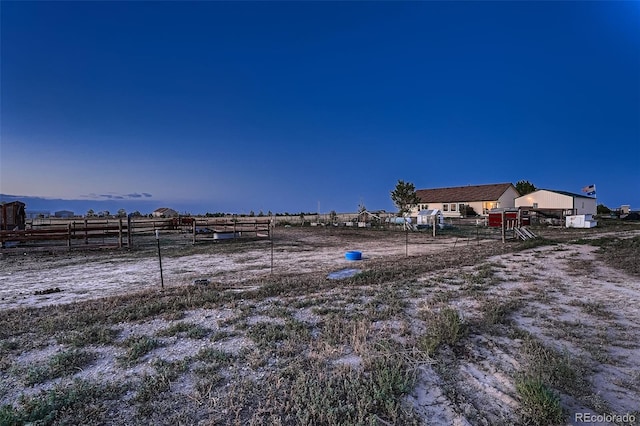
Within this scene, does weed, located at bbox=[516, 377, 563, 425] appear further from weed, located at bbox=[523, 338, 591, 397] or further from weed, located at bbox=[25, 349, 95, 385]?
weed, located at bbox=[25, 349, 95, 385]

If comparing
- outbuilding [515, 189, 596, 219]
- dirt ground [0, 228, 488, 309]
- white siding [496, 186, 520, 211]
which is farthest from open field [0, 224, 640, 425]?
white siding [496, 186, 520, 211]

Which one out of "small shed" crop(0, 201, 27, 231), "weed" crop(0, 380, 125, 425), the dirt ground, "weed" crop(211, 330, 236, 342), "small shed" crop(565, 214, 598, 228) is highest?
"small shed" crop(0, 201, 27, 231)

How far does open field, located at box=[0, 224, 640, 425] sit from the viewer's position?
318cm

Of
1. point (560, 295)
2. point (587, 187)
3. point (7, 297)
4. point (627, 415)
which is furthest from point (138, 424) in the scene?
point (587, 187)

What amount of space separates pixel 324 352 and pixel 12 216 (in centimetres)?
2500

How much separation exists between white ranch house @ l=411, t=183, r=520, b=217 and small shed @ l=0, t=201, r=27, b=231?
48.0m

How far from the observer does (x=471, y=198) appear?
50938 mm

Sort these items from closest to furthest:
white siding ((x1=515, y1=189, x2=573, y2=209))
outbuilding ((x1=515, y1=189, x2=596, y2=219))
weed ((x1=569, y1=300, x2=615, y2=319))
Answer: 1. weed ((x1=569, y1=300, x2=615, y2=319))
2. outbuilding ((x1=515, y1=189, x2=596, y2=219))
3. white siding ((x1=515, y1=189, x2=573, y2=209))

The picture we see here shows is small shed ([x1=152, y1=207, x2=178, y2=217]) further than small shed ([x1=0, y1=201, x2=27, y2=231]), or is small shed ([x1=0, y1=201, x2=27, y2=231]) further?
small shed ([x1=152, y1=207, x2=178, y2=217])

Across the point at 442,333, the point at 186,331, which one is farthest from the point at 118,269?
the point at 442,333

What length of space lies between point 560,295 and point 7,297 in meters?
12.9

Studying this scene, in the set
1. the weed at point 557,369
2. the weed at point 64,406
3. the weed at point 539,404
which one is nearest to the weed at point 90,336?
the weed at point 64,406

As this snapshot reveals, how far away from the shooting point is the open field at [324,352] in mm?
Result: 3182

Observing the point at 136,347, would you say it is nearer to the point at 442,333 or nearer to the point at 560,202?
the point at 442,333
